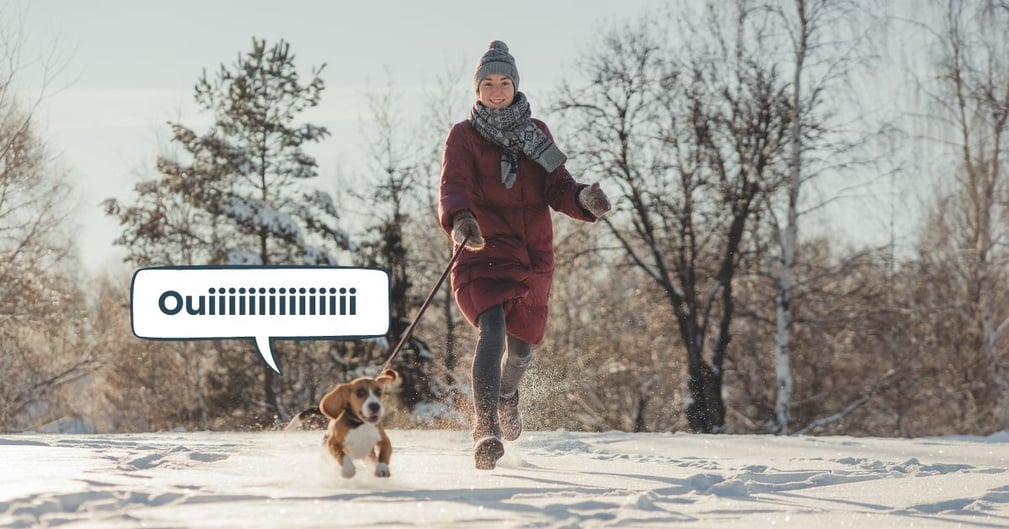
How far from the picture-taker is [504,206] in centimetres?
493

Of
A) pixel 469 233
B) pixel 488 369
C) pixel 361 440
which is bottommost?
pixel 361 440

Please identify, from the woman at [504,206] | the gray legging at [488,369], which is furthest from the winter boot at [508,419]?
the gray legging at [488,369]

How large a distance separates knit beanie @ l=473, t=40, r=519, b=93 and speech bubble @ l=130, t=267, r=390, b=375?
2.50 meters

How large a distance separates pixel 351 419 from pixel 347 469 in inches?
8.2

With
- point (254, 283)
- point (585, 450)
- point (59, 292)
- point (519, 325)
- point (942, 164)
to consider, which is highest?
point (942, 164)

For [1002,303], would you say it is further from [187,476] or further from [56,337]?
[187,476]

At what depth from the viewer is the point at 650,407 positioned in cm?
2566

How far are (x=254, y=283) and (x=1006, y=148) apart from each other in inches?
564

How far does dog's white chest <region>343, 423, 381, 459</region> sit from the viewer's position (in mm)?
3801

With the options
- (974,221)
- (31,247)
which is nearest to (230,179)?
(31,247)

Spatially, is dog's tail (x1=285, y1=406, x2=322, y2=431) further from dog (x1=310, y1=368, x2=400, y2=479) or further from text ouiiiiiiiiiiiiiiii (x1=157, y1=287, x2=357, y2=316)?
text ouiiiiiiiiiiiiiiii (x1=157, y1=287, x2=357, y2=316)

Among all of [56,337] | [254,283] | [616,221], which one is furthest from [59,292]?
[254,283]

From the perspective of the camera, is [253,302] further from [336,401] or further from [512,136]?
[336,401]

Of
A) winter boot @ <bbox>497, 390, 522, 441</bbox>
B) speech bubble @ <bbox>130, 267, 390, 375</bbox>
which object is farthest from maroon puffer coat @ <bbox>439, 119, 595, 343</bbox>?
speech bubble @ <bbox>130, 267, 390, 375</bbox>
